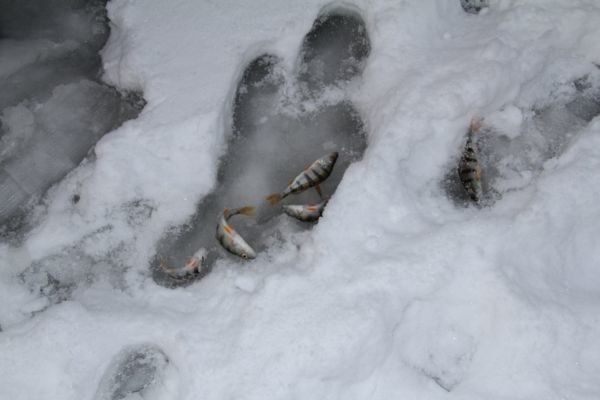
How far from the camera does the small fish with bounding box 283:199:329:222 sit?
10.8 feet

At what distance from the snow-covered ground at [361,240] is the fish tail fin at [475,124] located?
34 mm

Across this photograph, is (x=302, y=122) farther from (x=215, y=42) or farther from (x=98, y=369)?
(x=98, y=369)

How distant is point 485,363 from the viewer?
2928mm

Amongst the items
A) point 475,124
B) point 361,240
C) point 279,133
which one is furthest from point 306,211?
point 475,124

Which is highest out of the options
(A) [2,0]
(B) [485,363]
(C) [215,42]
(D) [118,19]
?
(A) [2,0]

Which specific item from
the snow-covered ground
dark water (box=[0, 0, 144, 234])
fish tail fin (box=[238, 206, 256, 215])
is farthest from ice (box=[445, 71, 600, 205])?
dark water (box=[0, 0, 144, 234])

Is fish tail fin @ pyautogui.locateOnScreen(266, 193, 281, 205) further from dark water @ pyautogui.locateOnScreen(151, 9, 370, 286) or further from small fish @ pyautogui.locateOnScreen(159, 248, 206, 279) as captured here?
small fish @ pyautogui.locateOnScreen(159, 248, 206, 279)

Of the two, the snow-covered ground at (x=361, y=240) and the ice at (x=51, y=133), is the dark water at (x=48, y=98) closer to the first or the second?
the ice at (x=51, y=133)

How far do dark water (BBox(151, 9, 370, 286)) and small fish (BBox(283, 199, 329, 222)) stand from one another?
0.44 feet

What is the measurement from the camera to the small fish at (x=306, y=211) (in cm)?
331

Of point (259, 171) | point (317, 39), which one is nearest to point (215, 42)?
point (317, 39)

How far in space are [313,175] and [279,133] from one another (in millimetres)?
560

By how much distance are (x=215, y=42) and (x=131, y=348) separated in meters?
2.22

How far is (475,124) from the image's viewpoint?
3.60m
